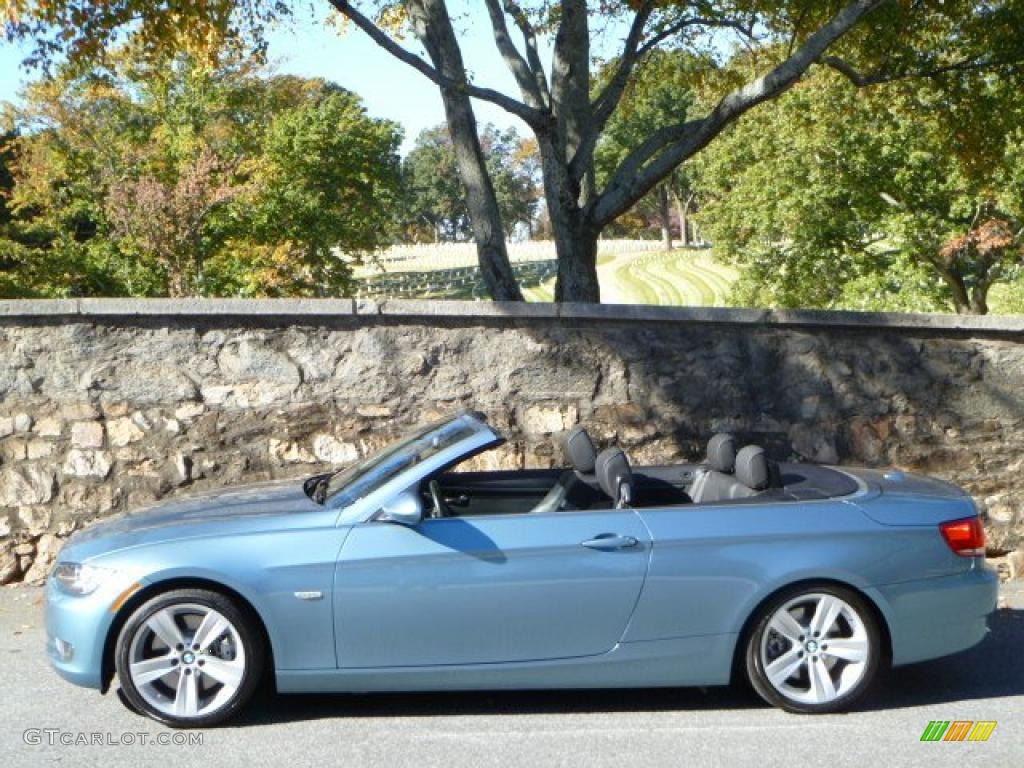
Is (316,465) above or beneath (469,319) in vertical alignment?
beneath

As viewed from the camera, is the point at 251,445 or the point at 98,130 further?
the point at 98,130

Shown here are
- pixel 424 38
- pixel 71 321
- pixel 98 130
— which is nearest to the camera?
pixel 71 321

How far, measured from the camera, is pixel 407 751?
5.10 m

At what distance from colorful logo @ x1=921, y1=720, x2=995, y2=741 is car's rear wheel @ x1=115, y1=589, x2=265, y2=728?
2821 millimetres

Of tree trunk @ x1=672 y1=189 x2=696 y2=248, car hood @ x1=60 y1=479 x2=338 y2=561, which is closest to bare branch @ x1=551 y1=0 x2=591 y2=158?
car hood @ x1=60 y1=479 x2=338 y2=561

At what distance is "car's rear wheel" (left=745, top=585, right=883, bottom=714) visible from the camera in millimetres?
5520

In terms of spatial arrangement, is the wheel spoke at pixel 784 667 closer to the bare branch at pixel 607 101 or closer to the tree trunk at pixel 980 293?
the bare branch at pixel 607 101

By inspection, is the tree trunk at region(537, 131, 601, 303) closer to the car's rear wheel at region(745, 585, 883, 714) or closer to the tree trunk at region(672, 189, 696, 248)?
the car's rear wheel at region(745, 585, 883, 714)

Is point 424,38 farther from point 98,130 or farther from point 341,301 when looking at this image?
point 98,130

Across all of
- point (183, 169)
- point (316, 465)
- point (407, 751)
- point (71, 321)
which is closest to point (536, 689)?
point (407, 751)

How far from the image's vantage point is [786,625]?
5535mm

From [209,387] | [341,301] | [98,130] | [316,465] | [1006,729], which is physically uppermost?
[98,130]

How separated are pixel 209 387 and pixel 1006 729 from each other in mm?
5161

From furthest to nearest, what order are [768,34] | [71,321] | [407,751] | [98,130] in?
[98,130] < [768,34] < [71,321] < [407,751]
